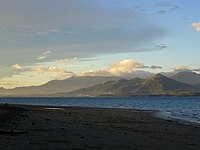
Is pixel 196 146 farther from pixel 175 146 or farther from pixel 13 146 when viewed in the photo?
pixel 13 146

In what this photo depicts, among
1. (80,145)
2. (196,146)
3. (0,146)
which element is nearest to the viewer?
(0,146)

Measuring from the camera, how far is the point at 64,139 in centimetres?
1823

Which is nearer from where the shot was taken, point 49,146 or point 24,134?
point 49,146

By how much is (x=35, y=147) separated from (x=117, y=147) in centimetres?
361

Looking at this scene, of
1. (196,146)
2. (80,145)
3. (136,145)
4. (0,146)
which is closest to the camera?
(0,146)

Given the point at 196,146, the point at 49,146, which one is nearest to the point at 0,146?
the point at 49,146

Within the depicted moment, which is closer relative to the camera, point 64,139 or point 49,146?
point 49,146

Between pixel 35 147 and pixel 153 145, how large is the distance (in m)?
5.95

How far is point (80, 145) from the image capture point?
1652 centimetres

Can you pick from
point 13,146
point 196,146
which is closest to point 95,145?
point 13,146

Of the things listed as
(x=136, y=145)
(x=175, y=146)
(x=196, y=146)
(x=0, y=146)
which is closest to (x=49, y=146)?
(x=0, y=146)

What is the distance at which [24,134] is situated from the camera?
1884 cm

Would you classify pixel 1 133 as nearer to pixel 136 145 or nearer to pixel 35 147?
pixel 35 147

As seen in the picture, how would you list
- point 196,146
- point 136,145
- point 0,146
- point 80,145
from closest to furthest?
1. point 0,146
2. point 80,145
3. point 136,145
4. point 196,146
